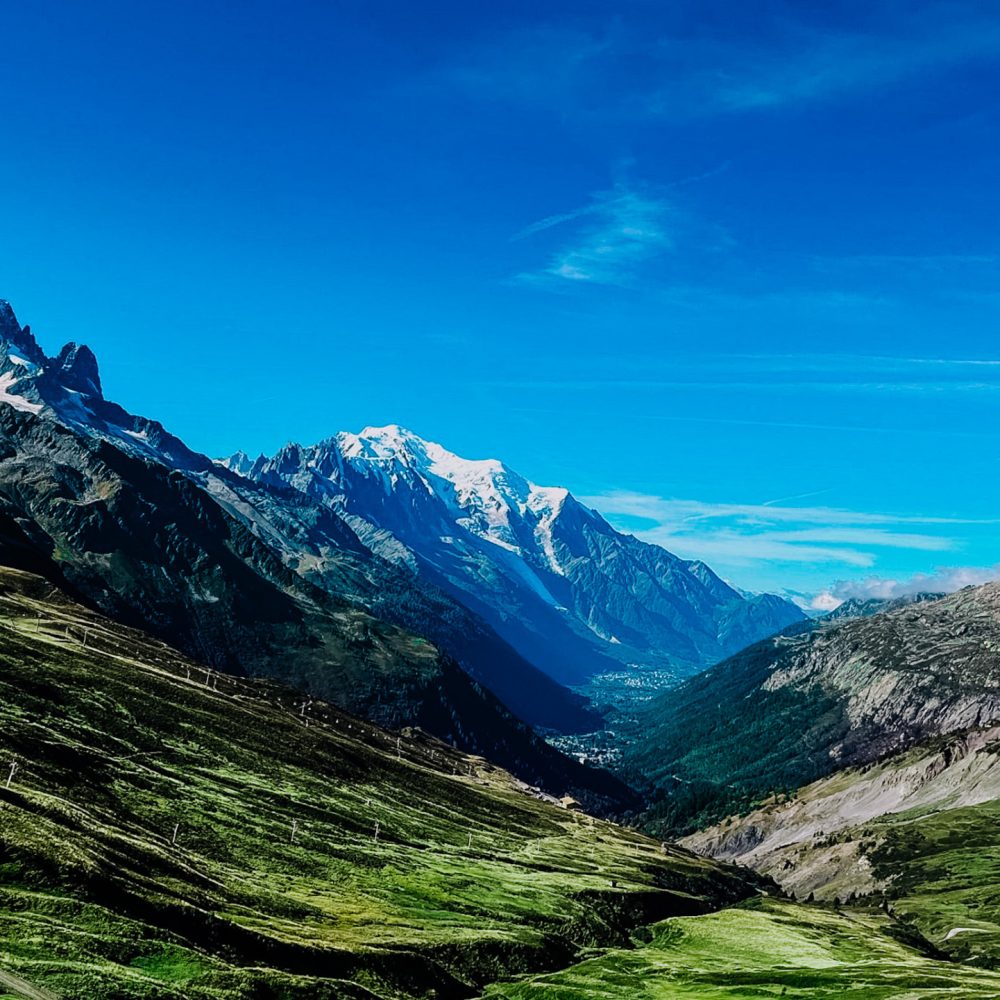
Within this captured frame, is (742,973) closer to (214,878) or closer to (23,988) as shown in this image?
(214,878)

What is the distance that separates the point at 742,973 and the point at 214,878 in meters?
78.6

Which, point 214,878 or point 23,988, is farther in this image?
point 214,878

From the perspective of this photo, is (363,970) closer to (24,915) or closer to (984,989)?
(24,915)

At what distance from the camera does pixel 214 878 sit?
4151 inches

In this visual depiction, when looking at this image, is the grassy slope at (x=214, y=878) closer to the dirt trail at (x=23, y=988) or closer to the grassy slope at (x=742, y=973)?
the dirt trail at (x=23, y=988)

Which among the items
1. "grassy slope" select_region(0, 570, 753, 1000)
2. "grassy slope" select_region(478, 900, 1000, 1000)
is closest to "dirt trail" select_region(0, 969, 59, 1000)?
"grassy slope" select_region(0, 570, 753, 1000)

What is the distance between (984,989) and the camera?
130 m

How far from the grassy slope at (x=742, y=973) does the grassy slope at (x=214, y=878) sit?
7.65 metres

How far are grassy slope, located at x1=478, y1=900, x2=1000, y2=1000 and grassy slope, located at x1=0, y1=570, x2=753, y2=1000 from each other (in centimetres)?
765

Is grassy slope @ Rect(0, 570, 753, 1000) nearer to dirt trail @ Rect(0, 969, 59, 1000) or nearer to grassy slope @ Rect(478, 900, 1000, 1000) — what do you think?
dirt trail @ Rect(0, 969, 59, 1000)

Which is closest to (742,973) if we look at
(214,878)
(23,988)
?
(214,878)

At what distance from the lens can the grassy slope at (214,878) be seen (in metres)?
72.4

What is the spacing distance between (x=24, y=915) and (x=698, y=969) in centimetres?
10343

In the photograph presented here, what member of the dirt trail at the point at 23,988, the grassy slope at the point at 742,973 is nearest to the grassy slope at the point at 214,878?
the dirt trail at the point at 23,988
